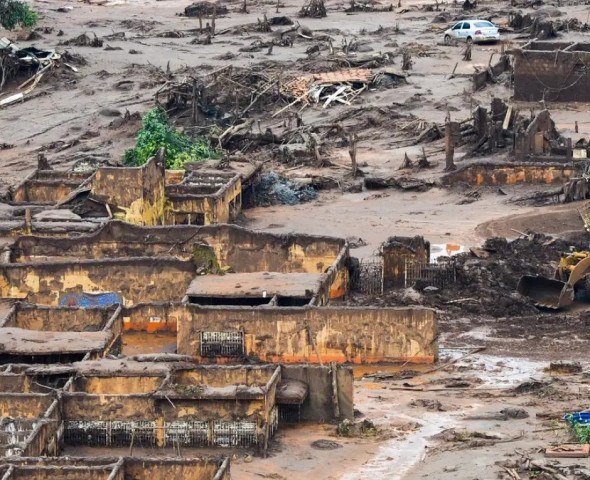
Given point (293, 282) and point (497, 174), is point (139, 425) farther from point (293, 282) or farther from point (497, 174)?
point (497, 174)

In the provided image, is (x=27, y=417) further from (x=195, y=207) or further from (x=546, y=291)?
(x=195, y=207)

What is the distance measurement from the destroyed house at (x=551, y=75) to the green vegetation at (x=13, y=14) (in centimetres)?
2172

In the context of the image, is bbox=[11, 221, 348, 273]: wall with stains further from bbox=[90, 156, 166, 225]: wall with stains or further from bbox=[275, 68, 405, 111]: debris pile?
bbox=[275, 68, 405, 111]: debris pile

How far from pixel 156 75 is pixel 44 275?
24965 millimetres

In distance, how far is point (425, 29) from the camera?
224 feet

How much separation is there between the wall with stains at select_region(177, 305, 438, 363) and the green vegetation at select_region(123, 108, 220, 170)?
13.0 meters

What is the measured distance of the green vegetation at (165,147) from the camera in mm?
47688

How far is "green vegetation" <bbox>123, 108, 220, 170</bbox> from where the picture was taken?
1877 inches

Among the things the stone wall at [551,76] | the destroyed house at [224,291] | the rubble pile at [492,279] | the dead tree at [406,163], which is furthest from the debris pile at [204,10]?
the destroyed house at [224,291]

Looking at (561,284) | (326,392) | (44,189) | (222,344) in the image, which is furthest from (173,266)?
(44,189)

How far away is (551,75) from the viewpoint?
53.6 meters

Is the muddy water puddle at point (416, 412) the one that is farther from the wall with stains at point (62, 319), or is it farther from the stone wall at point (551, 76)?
the stone wall at point (551, 76)

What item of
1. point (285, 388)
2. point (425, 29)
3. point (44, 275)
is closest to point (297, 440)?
point (285, 388)

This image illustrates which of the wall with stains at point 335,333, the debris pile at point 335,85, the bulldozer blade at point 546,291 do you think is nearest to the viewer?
the wall with stains at point 335,333
